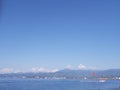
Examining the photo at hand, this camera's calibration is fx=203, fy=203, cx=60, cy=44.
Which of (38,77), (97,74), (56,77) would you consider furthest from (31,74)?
(97,74)

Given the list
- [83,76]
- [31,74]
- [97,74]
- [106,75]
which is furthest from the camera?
[31,74]

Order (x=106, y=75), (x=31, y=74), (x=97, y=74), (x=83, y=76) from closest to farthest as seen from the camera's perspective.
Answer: (x=106, y=75) → (x=97, y=74) → (x=83, y=76) → (x=31, y=74)

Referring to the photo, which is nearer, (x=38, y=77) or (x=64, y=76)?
(x=64, y=76)

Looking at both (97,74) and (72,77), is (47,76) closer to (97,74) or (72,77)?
(72,77)

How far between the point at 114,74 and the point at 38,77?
44987mm

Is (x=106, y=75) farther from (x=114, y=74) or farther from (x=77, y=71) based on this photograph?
(x=77, y=71)

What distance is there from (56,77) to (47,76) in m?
5.03

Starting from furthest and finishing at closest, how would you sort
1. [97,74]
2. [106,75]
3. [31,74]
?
[31,74] < [97,74] < [106,75]

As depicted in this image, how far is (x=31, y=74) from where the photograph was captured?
104m

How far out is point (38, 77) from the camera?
350 ft

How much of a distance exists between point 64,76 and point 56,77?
9777 millimetres

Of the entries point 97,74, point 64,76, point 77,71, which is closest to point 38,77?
point 64,76

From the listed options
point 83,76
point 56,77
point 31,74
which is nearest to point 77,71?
point 83,76

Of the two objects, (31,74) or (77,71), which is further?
(31,74)
